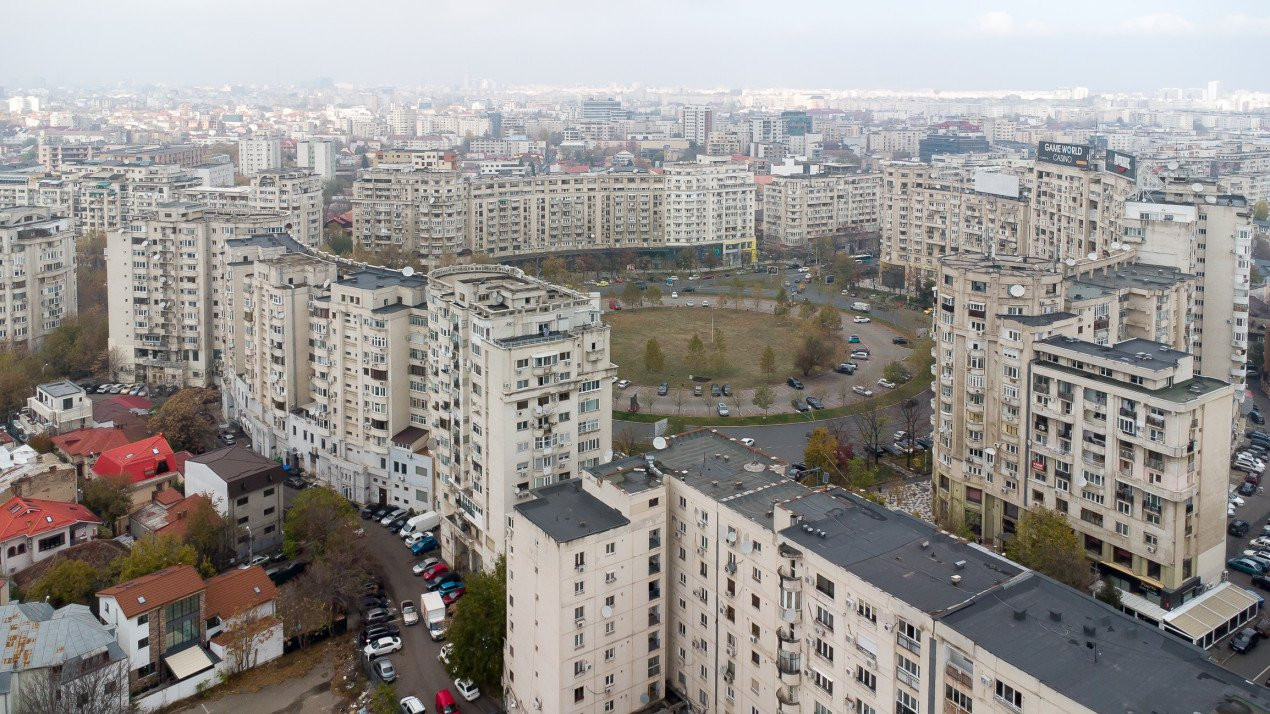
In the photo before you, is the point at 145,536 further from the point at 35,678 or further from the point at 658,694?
the point at 658,694

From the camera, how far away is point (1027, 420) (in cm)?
1752

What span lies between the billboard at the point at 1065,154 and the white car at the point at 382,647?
79.2ft

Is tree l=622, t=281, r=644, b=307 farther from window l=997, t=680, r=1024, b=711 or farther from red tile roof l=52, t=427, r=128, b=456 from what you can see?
window l=997, t=680, r=1024, b=711

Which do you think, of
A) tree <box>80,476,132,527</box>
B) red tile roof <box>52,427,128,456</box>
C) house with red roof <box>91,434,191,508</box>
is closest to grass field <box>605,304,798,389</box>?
house with red roof <box>91,434,191,508</box>


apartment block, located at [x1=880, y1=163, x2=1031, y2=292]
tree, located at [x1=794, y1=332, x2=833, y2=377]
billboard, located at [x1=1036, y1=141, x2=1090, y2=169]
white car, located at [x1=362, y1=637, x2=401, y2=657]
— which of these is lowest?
white car, located at [x1=362, y1=637, x2=401, y2=657]

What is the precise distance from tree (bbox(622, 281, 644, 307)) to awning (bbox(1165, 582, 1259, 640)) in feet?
82.5

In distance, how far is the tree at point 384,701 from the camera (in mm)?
13656

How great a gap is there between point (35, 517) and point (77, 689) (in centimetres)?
518

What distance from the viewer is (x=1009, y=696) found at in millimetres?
9602

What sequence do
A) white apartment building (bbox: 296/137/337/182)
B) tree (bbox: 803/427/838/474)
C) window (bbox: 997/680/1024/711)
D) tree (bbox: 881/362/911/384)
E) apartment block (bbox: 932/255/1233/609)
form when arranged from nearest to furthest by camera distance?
window (bbox: 997/680/1024/711) < apartment block (bbox: 932/255/1233/609) < tree (bbox: 803/427/838/474) < tree (bbox: 881/362/911/384) < white apartment building (bbox: 296/137/337/182)

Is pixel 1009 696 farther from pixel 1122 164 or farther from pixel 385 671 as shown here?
pixel 1122 164

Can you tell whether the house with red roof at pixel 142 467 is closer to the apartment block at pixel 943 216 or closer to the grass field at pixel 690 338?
the grass field at pixel 690 338

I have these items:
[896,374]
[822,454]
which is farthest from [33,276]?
[896,374]

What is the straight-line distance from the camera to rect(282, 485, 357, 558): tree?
1777cm
